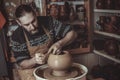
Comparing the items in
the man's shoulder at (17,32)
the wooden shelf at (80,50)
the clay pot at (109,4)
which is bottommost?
the wooden shelf at (80,50)

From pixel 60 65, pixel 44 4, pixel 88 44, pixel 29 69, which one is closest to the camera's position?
pixel 60 65

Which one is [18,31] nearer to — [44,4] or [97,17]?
[44,4]

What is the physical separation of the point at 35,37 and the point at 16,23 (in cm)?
21

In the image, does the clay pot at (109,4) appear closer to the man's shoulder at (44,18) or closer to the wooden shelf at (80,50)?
the wooden shelf at (80,50)

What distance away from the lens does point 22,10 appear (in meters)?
1.67

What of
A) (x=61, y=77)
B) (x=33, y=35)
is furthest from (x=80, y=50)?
(x=61, y=77)

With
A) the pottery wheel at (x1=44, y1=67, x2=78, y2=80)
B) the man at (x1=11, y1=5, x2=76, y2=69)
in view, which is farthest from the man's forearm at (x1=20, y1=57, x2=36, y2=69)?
the pottery wheel at (x1=44, y1=67, x2=78, y2=80)

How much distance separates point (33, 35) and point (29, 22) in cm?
12

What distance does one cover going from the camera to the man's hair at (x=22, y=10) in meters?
1.66

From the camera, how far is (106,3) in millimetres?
2072

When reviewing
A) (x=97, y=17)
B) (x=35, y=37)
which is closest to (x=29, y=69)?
(x=35, y=37)

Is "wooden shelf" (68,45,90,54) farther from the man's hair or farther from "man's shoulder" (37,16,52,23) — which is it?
the man's hair

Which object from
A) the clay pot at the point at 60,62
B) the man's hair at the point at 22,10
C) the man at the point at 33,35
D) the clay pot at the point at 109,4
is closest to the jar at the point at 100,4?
the clay pot at the point at 109,4

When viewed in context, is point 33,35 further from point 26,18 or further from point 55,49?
point 55,49
